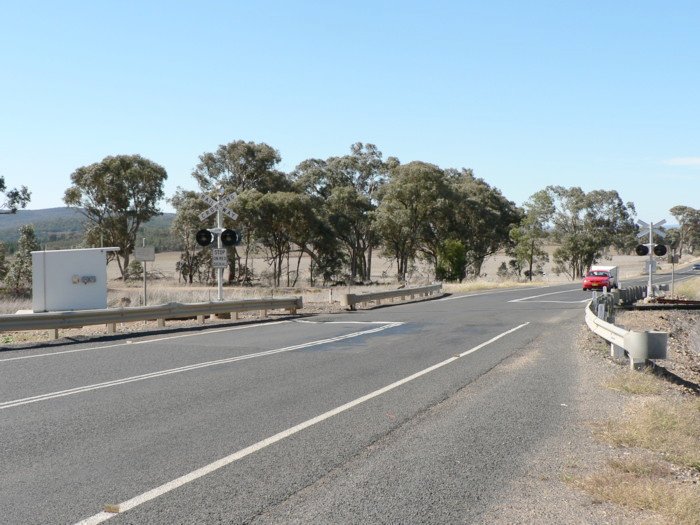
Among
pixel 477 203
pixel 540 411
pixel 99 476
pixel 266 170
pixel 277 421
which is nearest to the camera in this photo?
pixel 99 476

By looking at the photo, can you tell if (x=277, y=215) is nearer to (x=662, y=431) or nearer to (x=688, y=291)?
(x=688, y=291)

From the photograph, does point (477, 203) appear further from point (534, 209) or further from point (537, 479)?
point (537, 479)

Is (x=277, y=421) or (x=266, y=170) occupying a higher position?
(x=266, y=170)

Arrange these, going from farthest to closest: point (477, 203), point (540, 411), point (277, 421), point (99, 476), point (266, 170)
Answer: point (477, 203) → point (266, 170) → point (540, 411) → point (277, 421) → point (99, 476)

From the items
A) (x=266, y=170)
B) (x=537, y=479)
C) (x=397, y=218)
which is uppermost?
(x=266, y=170)

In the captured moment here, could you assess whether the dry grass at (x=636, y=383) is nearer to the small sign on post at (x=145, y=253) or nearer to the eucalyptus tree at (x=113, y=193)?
the small sign on post at (x=145, y=253)

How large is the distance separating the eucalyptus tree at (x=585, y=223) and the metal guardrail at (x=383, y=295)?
4385cm

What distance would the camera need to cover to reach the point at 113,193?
64938mm

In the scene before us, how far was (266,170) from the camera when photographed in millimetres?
69688

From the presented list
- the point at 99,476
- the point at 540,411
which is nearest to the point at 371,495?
the point at 99,476

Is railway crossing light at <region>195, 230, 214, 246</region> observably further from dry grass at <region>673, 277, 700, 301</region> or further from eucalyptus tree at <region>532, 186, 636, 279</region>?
eucalyptus tree at <region>532, 186, 636, 279</region>

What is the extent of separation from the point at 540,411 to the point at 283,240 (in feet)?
182

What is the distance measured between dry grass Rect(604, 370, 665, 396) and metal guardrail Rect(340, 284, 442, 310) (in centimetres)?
1775

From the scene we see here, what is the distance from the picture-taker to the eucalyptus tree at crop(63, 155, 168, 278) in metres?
64.8
